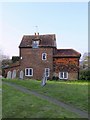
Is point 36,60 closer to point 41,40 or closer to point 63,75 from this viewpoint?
point 41,40

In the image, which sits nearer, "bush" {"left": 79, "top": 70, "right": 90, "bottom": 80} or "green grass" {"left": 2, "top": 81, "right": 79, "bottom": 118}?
"green grass" {"left": 2, "top": 81, "right": 79, "bottom": 118}

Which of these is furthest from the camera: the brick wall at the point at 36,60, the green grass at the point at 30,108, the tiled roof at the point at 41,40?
the tiled roof at the point at 41,40

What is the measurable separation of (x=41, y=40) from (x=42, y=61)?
4.09 m

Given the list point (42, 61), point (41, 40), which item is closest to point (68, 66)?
point (42, 61)

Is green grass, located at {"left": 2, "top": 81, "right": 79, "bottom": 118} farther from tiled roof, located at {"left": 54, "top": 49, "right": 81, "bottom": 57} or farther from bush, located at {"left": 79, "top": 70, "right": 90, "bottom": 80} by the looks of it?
tiled roof, located at {"left": 54, "top": 49, "right": 81, "bottom": 57}

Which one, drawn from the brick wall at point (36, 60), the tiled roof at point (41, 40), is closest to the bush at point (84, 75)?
the brick wall at point (36, 60)

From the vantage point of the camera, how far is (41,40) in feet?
179

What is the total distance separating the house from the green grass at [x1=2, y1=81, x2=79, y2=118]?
3319cm

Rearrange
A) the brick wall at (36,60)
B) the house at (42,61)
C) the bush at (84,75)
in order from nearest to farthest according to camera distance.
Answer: the bush at (84,75), the house at (42,61), the brick wall at (36,60)

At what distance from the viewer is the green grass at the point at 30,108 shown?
50.0 feet

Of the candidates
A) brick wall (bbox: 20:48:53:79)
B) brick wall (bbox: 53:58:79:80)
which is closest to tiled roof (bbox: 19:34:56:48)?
brick wall (bbox: 20:48:53:79)

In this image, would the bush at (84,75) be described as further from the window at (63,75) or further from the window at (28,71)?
the window at (28,71)

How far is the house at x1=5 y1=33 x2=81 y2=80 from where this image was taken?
5284cm

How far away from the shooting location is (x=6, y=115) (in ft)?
51.2
